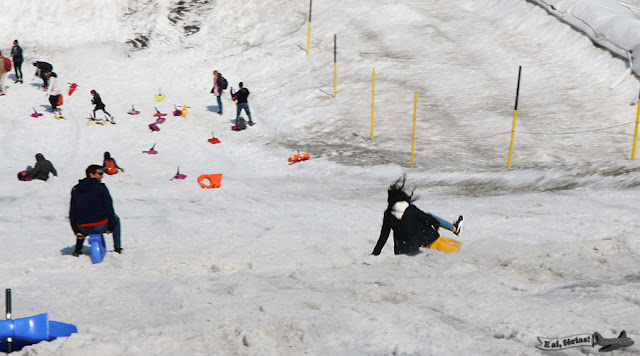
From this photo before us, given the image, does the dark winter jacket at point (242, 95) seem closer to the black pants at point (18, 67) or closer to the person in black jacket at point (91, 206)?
the black pants at point (18, 67)

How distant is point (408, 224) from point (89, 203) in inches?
188

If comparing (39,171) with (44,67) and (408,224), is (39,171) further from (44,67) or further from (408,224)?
(408,224)

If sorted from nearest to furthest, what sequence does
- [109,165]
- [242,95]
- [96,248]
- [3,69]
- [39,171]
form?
[96,248] → [39,171] → [109,165] → [242,95] → [3,69]

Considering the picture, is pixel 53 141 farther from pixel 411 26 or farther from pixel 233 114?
pixel 411 26

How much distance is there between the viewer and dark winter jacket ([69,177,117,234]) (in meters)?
9.34

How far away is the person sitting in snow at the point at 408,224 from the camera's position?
27.2 ft

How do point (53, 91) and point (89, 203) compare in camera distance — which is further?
point (53, 91)

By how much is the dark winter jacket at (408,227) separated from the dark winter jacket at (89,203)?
4.18 meters

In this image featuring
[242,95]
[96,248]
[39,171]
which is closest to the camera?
[96,248]

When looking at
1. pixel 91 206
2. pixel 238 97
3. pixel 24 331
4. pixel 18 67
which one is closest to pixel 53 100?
pixel 18 67

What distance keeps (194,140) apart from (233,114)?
10.1ft

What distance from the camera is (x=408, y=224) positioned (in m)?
8.45

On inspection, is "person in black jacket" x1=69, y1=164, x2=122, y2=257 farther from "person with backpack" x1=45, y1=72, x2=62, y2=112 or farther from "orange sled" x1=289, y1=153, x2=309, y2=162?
"person with backpack" x1=45, y1=72, x2=62, y2=112

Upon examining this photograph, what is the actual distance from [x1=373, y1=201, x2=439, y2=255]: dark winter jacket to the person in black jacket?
13.7 feet
